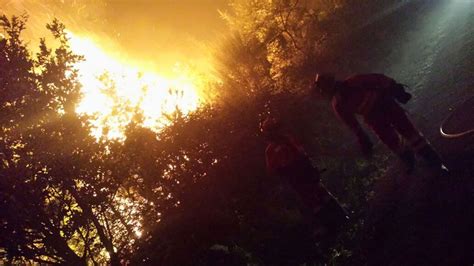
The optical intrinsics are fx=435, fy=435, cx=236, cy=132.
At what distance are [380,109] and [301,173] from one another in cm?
152

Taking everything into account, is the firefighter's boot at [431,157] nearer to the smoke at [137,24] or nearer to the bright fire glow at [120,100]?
the bright fire glow at [120,100]

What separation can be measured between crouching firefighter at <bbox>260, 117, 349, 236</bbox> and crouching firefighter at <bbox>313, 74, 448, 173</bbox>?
0.92m

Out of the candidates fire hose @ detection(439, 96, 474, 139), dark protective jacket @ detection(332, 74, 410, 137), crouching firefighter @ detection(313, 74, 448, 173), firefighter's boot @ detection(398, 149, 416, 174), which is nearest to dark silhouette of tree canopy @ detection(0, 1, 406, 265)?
firefighter's boot @ detection(398, 149, 416, 174)

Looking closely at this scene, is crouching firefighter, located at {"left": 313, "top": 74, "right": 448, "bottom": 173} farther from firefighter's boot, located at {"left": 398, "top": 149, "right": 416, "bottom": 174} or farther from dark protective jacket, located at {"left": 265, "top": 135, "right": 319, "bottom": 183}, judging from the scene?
dark protective jacket, located at {"left": 265, "top": 135, "right": 319, "bottom": 183}

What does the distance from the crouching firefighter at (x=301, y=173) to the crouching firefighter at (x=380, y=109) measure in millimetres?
919

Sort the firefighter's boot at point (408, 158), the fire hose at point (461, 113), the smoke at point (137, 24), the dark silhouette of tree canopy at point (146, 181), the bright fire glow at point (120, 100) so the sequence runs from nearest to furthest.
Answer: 1. the firefighter's boot at point (408, 158)
2. the dark silhouette of tree canopy at point (146, 181)
3. the fire hose at point (461, 113)
4. the bright fire glow at point (120, 100)
5. the smoke at point (137, 24)

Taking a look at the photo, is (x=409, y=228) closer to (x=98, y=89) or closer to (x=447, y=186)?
(x=447, y=186)

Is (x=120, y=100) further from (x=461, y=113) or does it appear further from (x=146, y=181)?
(x=461, y=113)

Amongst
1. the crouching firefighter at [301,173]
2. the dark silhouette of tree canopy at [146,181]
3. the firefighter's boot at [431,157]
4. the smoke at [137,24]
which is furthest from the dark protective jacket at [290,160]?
the smoke at [137,24]

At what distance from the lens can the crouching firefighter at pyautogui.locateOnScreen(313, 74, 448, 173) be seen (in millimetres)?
6410

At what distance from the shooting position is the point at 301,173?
6582 millimetres

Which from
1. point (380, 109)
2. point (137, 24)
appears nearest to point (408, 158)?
point (380, 109)

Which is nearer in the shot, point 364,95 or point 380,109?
point 380,109

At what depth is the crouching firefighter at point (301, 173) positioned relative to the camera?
6547 mm
